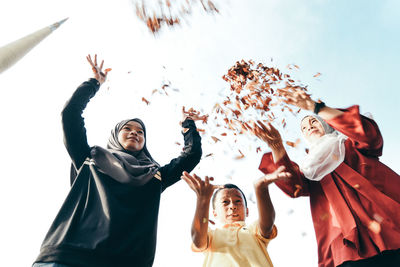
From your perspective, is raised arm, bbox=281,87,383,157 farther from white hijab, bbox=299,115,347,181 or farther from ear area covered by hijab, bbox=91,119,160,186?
A: ear area covered by hijab, bbox=91,119,160,186

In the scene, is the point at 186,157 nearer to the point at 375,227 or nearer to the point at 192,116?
the point at 192,116

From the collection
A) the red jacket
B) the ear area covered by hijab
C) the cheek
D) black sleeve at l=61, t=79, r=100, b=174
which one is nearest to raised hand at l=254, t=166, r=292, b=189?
the red jacket

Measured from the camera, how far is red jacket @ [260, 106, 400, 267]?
2.88 meters

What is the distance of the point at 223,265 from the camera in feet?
11.1

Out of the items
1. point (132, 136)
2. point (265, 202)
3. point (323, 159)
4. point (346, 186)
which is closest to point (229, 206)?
Result: point (265, 202)

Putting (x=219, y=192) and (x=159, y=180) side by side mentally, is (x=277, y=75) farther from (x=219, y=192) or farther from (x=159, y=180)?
(x=159, y=180)

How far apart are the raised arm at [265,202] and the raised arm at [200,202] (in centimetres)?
50

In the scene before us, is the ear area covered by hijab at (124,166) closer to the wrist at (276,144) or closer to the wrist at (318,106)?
the wrist at (276,144)

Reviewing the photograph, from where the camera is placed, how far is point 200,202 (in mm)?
3258

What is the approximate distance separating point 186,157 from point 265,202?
110cm

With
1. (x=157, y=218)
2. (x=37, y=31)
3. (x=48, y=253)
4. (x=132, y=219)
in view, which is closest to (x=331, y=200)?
(x=157, y=218)

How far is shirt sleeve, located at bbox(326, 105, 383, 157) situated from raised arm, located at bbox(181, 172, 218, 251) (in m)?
1.57

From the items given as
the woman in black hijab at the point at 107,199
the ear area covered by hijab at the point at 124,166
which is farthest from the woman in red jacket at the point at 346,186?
the ear area covered by hijab at the point at 124,166

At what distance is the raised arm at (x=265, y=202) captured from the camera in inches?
129
